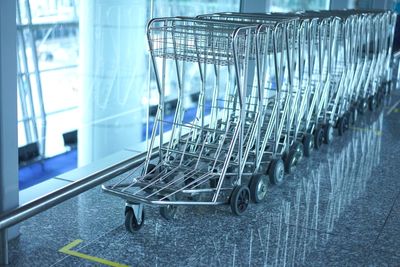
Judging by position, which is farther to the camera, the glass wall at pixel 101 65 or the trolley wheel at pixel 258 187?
the glass wall at pixel 101 65

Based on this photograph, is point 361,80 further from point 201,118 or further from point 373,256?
point 373,256

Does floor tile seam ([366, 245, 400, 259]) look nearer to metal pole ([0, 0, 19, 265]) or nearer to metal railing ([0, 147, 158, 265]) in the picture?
metal railing ([0, 147, 158, 265])

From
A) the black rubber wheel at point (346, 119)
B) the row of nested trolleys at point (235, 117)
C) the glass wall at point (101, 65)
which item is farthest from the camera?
the black rubber wheel at point (346, 119)

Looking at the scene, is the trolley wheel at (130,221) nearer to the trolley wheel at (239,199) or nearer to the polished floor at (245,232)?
the polished floor at (245,232)

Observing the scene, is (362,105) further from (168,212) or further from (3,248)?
(3,248)

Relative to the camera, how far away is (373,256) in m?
3.70

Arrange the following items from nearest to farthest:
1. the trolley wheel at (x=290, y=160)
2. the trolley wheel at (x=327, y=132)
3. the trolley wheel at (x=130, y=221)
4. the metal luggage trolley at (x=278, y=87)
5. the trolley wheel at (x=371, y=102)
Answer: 1. the trolley wheel at (x=130, y=221)
2. the metal luggage trolley at (x=278, y=87)
3. the trolley wheel at (x=290, y=160)
4. the trolley wheel at (x=327, y=132)
5. the trolley wheel at (x=371, y=102)

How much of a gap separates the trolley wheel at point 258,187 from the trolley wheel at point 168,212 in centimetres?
64

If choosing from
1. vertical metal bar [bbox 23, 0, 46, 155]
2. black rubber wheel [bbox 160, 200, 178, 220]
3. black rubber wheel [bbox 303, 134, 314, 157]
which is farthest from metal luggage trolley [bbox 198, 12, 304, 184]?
vertical metal bar [bbox 23, 0, 46, 155]

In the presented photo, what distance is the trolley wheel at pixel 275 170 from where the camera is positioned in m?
4.86

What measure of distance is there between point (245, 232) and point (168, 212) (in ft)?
1.88

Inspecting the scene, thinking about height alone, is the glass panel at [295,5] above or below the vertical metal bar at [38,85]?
above

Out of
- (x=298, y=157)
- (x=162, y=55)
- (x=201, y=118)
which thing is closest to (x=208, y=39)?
(x=162, y=55)

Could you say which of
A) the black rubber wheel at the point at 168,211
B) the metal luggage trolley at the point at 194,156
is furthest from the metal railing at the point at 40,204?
the black rubber wheel at the point at 168,211
